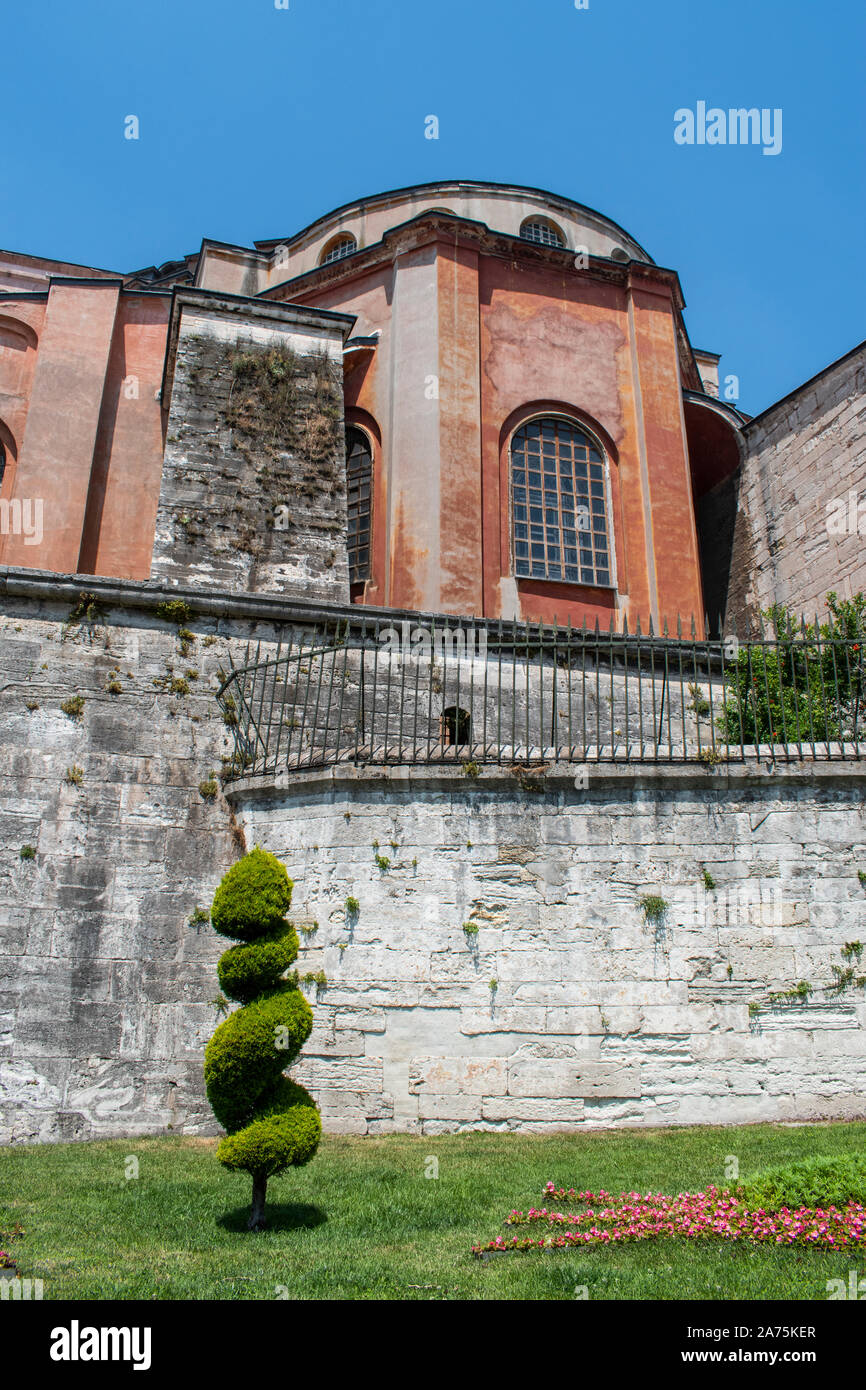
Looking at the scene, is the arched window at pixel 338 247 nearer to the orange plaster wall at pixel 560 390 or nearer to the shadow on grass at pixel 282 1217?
the orange plaster wall at pixel 560 390

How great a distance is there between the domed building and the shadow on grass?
31.8 feet

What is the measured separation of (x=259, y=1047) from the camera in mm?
6008

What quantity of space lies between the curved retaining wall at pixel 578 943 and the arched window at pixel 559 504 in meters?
7.96

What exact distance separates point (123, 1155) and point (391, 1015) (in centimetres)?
224

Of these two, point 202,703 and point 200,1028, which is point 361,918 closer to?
point 200,1028

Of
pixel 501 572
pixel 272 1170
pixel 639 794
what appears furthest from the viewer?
pixel 501 572

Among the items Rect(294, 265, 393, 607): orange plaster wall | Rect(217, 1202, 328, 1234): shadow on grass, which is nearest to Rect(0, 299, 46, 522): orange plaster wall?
Rect(294, 265, 393, 607): orange plaster wall

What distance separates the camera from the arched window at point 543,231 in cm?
2066

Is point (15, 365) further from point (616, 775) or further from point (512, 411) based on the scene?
point (616, 775)

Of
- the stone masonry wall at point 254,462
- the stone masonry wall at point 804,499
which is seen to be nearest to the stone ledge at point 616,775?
the stone masonry wall at point 254,462

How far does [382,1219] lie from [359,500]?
13050 mm

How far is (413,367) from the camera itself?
56.0ft

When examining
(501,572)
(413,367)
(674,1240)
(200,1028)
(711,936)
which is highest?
(413,367)
